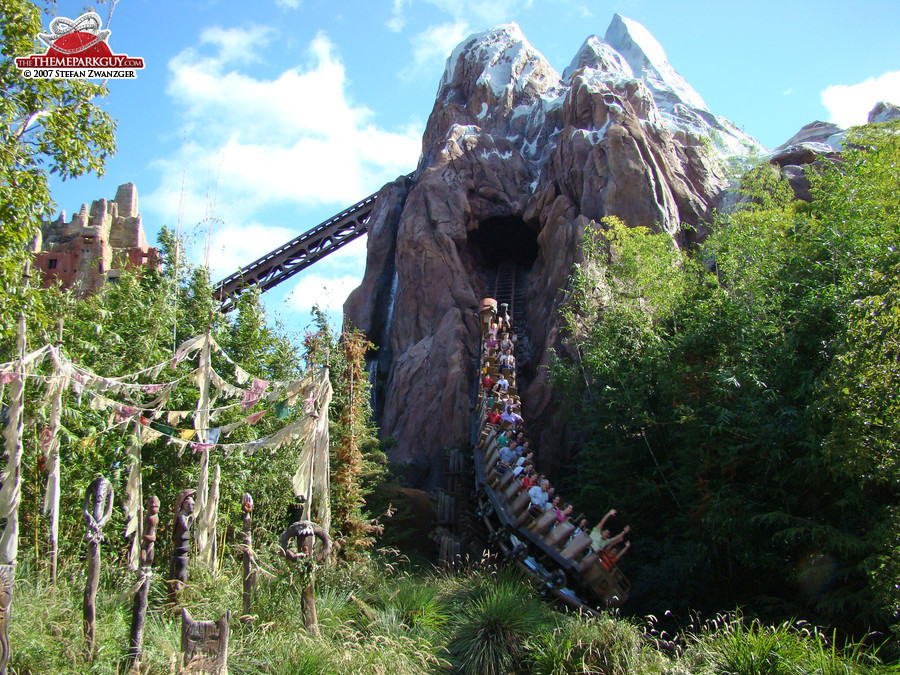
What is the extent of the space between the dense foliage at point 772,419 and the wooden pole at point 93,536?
25.7 feet

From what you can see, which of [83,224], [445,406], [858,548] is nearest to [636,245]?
[445,406]

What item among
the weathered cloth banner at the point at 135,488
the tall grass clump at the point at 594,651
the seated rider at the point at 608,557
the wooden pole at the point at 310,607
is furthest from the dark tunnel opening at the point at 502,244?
the wooden pole at the point at 310,607

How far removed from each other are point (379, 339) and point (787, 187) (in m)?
14.6

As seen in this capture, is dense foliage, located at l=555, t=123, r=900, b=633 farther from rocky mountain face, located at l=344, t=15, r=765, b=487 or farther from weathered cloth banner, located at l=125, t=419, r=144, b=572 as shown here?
weathered cloth banner, located at l=125, t=419, r=144, b=572

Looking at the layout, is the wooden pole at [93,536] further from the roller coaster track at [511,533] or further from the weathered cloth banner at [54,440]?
the roller coaster track at [511,533]

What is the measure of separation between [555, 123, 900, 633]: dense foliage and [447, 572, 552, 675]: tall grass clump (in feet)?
10.4

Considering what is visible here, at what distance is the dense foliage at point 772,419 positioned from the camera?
8125 mm

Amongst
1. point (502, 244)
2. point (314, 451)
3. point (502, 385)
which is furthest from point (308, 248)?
point (314, 451)

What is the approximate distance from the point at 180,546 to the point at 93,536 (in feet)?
3.21

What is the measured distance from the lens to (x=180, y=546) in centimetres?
744

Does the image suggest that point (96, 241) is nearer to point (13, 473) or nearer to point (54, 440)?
point (54, 440)

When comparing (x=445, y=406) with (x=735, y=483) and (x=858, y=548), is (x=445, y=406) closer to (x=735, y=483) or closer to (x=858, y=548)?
(x=735, y=483)

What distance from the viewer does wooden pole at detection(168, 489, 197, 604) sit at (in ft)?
24.1

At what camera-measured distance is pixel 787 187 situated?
20.8 meters
